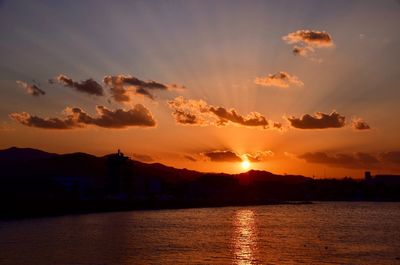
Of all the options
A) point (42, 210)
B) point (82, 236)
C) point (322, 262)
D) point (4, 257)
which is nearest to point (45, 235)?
point (82, 236)

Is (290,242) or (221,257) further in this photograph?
(290,242)

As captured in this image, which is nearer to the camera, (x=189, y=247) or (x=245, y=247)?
(x=189, y=247)

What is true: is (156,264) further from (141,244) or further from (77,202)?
(77,202)

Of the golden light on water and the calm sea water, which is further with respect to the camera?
the calm sea water

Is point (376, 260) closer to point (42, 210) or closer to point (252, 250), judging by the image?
point (252, 250)

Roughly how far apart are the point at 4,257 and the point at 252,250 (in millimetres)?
29624

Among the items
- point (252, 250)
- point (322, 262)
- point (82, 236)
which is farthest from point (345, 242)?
point (82, 236)

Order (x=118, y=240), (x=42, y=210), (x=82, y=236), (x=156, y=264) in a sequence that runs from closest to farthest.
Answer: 1. (x=156, y=264)
2. (x=118, y=240)
3. (x=82, y=236)
4. (x=42, y=210)

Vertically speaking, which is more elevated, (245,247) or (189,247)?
(189,247)

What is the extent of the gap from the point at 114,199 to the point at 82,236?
114753 millimetres

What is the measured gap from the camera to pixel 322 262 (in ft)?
180

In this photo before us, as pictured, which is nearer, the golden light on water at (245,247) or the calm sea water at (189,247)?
the golden light on water at (245,247)

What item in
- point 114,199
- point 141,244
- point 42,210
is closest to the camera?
point 141,244

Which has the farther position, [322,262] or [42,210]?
[42,210]
